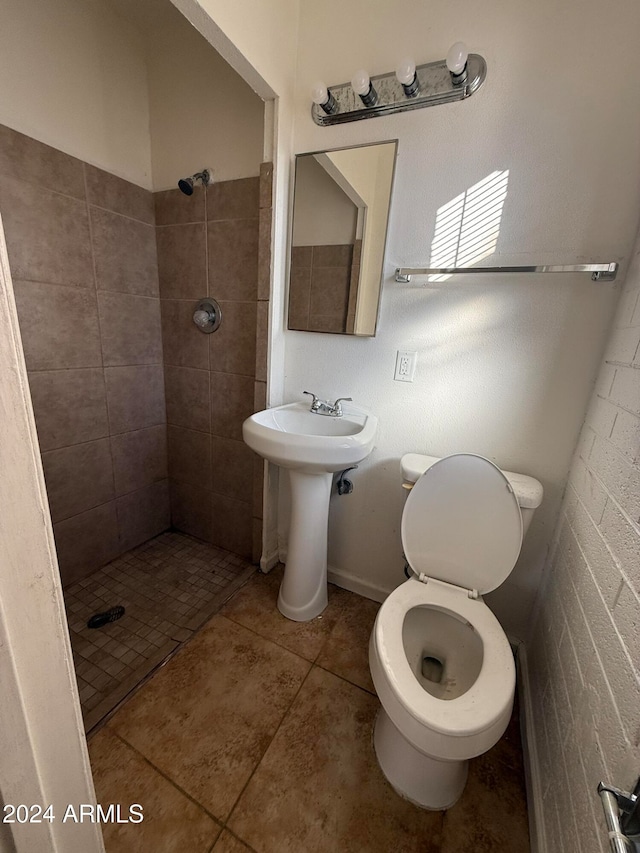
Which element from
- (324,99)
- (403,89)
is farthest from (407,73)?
(324,99)

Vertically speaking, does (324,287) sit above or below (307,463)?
above

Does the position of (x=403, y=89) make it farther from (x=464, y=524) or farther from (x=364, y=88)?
(x=464, y=524)

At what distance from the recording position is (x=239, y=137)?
1.41 m

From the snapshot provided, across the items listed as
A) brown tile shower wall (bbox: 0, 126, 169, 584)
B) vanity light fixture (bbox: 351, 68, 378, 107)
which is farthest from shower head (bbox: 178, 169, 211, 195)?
vanity light fixture (bbox: 351, 68, 378, 107)

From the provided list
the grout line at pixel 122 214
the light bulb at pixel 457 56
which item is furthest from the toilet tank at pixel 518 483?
the grout line at pixel 122 214

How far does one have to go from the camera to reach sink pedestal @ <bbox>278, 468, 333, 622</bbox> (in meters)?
1.34

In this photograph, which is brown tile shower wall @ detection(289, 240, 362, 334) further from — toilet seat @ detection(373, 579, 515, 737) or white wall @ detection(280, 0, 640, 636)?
toilet seat @ detection(373, 579, 515, 737)

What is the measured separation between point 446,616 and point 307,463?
0.70 meters

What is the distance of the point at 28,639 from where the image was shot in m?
0.44

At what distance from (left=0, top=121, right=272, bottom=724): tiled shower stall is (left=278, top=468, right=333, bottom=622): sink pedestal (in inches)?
14.1

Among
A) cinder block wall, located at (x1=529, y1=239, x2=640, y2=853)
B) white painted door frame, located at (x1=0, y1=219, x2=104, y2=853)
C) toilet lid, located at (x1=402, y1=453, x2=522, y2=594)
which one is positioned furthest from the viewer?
toilet lid, located at (x1=402, y1=453, x2=522, y2=594)

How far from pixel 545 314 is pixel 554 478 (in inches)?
22.4

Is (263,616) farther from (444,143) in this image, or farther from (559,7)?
(559,7)

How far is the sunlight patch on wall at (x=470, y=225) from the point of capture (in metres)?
1.09
